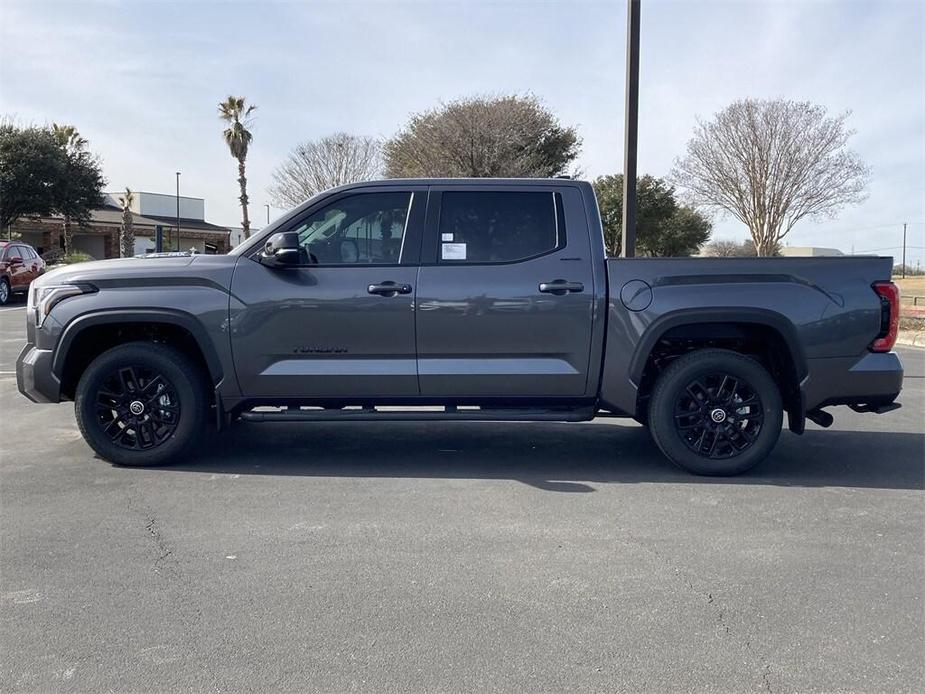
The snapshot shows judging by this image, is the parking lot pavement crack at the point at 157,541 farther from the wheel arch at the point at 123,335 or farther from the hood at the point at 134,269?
the hood at the point at 134,269

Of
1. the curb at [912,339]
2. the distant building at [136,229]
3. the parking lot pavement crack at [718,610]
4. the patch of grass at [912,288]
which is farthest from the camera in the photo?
the distant building at [136,229]

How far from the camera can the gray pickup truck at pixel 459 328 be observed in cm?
538

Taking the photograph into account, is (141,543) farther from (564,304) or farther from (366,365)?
(564,304)

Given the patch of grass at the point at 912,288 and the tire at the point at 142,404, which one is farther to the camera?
the patch of grass at the point at 912,288

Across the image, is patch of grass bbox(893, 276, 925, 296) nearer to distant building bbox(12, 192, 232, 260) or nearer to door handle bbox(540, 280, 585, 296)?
door handle bbox(540, 280, 585, 296)

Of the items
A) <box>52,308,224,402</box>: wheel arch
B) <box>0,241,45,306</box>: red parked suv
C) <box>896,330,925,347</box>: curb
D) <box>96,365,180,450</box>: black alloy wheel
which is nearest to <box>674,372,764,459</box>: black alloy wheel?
<box>52,308,224,402</box>: wheel arch

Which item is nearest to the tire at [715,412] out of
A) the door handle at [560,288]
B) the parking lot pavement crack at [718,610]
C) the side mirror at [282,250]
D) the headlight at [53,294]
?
the door handle at [560,288]

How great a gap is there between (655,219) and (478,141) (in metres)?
15.5

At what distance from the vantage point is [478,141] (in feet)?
83.5

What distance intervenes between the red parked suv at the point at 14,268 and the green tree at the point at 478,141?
1201 centimetres

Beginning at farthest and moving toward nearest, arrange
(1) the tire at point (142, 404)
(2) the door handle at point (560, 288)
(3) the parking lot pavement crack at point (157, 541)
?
1. (1) the tire at point (142, 404)
2. (2) the door handle at point (560, 288)
3. (3) the parking lot pavement crack at point (157, 541)

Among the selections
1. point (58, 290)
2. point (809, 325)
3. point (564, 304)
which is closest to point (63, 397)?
point (58, 290)

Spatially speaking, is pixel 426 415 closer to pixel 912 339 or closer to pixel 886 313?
pixel 886 313

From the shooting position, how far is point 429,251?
18.2 ft
